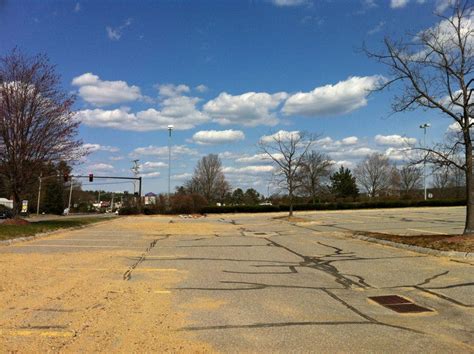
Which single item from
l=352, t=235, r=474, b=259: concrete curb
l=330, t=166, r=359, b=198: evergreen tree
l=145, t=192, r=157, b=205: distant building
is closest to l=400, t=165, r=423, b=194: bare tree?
l=330, t=166, r=359, b=198: evergreen tree

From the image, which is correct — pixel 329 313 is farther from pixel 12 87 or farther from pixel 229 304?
pixel 12 87

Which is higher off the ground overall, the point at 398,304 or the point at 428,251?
the point at 428,251

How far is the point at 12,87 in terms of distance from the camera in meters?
24.5

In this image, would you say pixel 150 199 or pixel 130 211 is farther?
pixel 150 199

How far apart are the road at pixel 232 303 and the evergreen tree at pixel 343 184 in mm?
81677

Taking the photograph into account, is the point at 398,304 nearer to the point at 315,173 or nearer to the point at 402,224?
the point at 402,224

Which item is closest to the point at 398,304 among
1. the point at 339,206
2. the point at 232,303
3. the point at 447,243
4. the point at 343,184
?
the point at 232,303

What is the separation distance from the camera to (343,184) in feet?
308

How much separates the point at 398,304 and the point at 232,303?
2.82 m

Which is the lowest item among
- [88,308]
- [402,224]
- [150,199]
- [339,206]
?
[88,308]

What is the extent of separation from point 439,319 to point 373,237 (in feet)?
42.4

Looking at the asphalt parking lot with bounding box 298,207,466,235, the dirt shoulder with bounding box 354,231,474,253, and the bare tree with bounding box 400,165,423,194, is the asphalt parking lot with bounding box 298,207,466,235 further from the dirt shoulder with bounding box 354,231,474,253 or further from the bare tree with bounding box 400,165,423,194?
the bare tree with bounding box 400,165,423,194

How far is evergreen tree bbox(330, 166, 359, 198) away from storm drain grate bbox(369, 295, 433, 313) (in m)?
86.2

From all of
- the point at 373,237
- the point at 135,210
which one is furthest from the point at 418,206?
the point at 373,237
